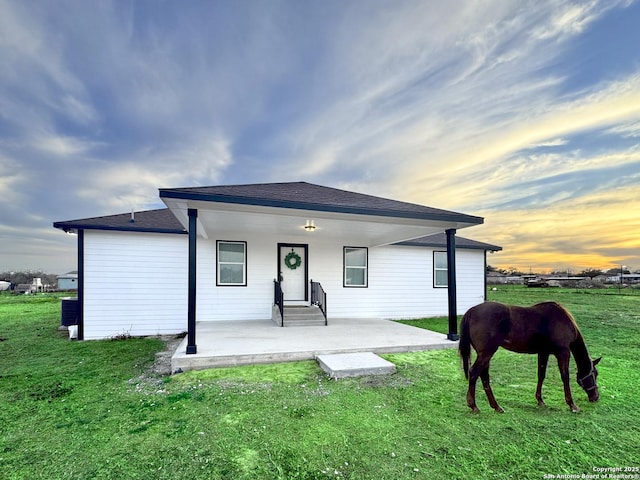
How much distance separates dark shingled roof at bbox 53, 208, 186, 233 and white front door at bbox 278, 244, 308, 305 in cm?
293

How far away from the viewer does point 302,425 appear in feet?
9.52

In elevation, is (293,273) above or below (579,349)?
above

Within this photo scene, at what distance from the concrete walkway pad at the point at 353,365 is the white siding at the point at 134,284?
514 centimetres

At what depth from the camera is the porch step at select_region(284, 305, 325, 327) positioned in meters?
7.86

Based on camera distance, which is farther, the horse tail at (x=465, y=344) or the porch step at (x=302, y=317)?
the porch step at (x=302, y=317)

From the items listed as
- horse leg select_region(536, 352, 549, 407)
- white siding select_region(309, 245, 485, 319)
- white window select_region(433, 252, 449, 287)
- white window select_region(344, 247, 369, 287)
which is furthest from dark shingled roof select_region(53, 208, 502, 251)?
white window select_region(433, 252, 449, 287)

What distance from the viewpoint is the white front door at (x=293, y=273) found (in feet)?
30.7

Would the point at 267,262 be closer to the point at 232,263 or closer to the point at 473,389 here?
the point at 232,263

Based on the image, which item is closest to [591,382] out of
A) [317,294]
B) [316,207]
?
[316,207]

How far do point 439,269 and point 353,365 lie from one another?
7780 millimetres

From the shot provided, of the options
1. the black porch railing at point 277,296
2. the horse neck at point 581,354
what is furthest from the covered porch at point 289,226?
the horse neck at point 581,354

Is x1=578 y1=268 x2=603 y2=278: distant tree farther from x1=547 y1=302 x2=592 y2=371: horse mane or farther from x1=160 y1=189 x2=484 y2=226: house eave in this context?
x1=547 y1=302 x2=592 y2=371: horse mane

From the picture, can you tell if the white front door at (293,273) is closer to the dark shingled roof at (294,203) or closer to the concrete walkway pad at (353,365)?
the dark shingled roof at (294,203)

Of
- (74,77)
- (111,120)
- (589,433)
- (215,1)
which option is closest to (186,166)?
(111,120)
